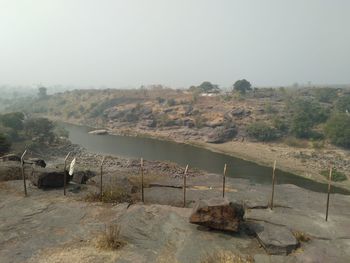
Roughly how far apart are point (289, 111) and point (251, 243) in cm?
5457

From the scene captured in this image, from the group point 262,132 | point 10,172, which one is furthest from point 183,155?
point 10,172

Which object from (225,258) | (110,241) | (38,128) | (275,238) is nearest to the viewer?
(225,258)

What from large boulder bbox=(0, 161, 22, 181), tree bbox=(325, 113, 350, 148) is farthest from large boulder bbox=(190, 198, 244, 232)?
tree bbox=(325, 113, 350, 148)

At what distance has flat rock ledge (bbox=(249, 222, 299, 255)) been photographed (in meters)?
9.80

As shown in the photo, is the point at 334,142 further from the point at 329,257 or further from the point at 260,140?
Result: the point at 329,257

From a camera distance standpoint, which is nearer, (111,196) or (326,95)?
(111,196)

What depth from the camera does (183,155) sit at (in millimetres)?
46406

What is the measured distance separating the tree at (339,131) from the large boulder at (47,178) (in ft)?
133

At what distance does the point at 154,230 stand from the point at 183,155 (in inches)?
1396

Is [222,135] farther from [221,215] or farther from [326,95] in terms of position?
[221,215]

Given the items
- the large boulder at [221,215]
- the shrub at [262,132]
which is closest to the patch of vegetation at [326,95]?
the shrub at [262,132]

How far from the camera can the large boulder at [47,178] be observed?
14766mm

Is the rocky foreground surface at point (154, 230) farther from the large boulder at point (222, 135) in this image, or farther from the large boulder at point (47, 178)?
the large boulder at point (222, 135)

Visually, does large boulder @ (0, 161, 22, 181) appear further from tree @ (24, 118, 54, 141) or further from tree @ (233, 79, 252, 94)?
tree @ (233, 79, 252, 94)
